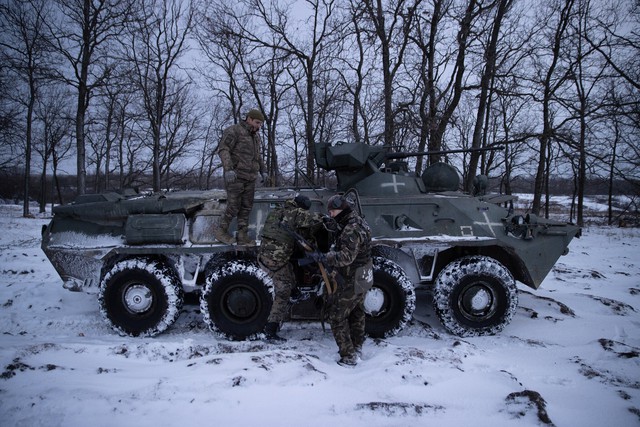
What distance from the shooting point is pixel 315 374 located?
367 centimetres

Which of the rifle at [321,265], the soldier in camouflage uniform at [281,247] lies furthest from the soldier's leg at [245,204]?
the rifle at [321,265]

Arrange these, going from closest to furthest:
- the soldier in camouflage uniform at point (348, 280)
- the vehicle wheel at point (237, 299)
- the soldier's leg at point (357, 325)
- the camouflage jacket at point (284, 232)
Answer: the soldier in camouflage uniform at point (348, 280), the soldier's leg at point (357, 325), the camouflage jacket at point (284, 232), the vehicle wheel at point (237, 299)

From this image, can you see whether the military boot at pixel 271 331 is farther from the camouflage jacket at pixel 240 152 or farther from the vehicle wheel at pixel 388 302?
the camouflage jacket at pixel 240 152

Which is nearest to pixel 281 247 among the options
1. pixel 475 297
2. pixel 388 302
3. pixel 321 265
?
pixel 321 265

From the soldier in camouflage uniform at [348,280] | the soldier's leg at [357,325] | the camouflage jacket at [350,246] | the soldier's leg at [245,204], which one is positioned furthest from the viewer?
the soldier's leg at [245,204]

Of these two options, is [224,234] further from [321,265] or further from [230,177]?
[321,265]

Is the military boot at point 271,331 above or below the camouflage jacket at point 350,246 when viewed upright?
below

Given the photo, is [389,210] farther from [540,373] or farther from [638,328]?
[638,328]

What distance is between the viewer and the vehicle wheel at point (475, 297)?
487 centimetres

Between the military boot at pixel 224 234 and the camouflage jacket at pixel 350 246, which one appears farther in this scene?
the military boot at pixel 224 234

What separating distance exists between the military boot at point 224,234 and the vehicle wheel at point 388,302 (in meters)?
1.89

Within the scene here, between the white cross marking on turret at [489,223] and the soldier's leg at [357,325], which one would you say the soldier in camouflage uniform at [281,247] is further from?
the white cross marking on turret at [489,223]

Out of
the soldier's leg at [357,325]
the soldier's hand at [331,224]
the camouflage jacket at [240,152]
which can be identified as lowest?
the soldier's leg at [357,325]

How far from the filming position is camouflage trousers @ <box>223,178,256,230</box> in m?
4.84
